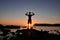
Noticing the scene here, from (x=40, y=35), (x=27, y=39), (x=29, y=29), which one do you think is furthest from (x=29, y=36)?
(x=40, y=35)

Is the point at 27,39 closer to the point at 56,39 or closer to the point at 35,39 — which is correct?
the point at 35,39

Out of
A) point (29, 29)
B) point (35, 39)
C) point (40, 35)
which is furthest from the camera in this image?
point (40, 35)

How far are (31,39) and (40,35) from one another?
505cm

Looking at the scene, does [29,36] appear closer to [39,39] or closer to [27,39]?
[27,39]

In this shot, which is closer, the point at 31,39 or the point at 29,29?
the point at 31,39

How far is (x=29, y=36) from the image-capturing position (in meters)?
24.1

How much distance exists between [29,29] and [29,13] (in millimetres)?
4394

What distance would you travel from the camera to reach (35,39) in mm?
24906

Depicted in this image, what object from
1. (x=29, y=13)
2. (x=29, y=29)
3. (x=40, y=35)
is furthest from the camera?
(x=40, y=35)

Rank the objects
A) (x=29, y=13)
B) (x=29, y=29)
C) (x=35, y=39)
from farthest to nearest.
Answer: (x=29, y=29)
(x=35, y=39)
(x=29, y=13)

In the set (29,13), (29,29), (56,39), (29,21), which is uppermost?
(29,13)

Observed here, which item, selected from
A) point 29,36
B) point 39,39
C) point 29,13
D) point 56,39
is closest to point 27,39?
point 29,36

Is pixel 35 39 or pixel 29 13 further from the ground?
pixel 29 13

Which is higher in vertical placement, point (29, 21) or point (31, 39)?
point (29, 21)
